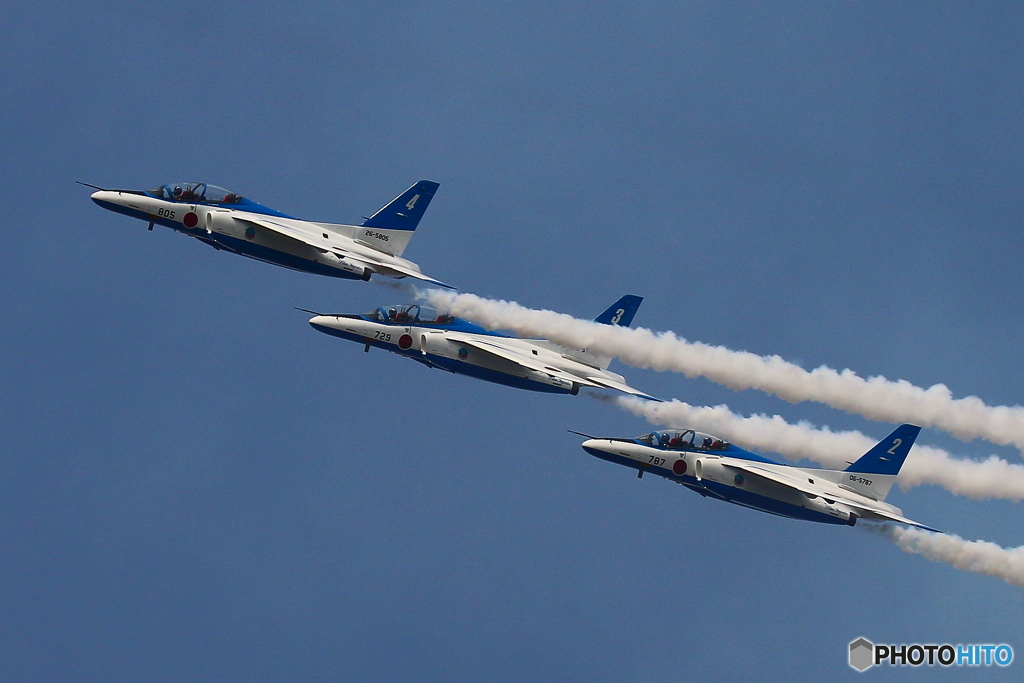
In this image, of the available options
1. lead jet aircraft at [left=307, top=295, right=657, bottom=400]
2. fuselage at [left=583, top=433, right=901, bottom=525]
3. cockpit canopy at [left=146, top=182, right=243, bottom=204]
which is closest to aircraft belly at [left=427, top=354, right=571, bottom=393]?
lead jet aircraft at [left=307, top=295, right=657, bottom=400]

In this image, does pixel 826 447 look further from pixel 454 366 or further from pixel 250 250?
pixel 250 250

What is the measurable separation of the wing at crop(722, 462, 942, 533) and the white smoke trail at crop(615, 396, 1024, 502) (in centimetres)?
399

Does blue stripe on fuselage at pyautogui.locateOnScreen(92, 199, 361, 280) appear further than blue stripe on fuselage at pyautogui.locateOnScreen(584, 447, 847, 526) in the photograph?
Yes

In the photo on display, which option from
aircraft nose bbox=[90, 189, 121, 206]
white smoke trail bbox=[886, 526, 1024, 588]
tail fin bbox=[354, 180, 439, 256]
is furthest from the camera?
tail fin bbox=[354, 180, 439, 256]

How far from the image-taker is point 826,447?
239 feet

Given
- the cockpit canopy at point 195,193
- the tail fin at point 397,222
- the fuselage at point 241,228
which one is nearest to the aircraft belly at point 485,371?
the fuselage at point 241,228

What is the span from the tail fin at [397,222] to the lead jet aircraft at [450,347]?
3.09m

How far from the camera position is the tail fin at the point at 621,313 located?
75.0 m

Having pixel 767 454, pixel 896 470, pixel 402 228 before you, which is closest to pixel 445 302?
pixel 402 228

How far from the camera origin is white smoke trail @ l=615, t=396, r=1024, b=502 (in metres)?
72.2

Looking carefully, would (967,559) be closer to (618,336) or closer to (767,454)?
(767,454)

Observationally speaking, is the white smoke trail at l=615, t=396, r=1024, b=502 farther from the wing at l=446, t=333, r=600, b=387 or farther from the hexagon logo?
the hexagon logo

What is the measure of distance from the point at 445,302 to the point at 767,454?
14.1 metres

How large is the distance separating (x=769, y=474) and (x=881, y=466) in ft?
16.0
